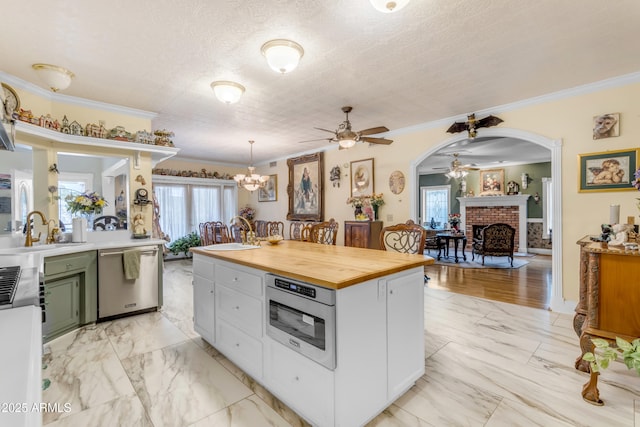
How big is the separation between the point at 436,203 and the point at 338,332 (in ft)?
31.3

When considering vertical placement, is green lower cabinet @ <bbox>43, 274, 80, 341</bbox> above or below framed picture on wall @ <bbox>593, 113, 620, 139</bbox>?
below

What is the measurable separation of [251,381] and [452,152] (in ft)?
21.0

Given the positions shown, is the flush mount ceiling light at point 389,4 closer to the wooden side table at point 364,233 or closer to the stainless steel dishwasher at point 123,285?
the stainless steel dishwasher at point 123,285

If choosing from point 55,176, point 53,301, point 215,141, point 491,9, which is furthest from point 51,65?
point 491,9

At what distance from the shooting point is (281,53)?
230 centimetres

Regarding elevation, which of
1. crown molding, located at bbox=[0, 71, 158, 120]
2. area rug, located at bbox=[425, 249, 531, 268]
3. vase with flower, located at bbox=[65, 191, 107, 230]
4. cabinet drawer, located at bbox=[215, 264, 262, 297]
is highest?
crown molding, located at bbox=[0, 71, 158, 120]

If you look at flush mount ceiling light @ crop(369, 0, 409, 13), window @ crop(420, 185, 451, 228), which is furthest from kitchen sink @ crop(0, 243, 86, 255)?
window @ crop(420, 185, 451, 228)

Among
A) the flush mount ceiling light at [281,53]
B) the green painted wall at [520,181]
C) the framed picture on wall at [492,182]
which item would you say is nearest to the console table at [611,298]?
the flush mount ceiling light at [281,53]

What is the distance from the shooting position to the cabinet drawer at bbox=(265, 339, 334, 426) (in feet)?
5.05

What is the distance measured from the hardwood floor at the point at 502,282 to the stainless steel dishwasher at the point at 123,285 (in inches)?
159

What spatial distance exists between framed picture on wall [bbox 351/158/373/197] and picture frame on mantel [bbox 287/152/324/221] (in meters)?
0.86

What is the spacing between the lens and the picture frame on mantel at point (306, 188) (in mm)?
6473

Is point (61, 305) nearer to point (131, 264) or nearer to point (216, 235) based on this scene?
point (131, 264)

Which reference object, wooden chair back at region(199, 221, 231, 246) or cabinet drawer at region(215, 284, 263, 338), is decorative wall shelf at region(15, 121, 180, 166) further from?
cabinet drawer at region(215, 284, 263, 338)
